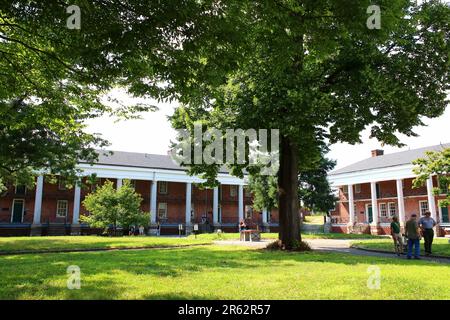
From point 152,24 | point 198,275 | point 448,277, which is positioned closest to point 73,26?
point 152,24

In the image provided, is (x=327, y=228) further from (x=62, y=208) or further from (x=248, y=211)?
(x=62, y=208)

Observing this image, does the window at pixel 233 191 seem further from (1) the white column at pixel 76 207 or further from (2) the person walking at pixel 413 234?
(2) the person walking at pixel 413 234

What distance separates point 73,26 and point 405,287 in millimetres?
7624

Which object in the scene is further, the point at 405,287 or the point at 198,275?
the point at 198,275

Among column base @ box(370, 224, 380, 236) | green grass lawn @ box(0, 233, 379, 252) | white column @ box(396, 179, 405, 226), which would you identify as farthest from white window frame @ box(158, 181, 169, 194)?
white column @ box(396, 179, 405, 226)

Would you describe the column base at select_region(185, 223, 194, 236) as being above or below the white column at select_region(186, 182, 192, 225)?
below

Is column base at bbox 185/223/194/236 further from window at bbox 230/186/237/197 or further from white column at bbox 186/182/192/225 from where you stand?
window at bbox 230/186/237/197

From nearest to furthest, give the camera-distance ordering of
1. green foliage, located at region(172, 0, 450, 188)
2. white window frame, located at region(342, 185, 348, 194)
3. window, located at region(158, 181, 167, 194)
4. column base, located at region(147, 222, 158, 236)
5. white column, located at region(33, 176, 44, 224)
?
green foliage, located at region(172, 0, 450, 188)
white column, located at region(33, 176, 44, 224)
column base, located at region(147, 222, 158, 236)
window, located at region(158, 181, 167, 194)
white window frame, located at region(342, 185, 348, 194)

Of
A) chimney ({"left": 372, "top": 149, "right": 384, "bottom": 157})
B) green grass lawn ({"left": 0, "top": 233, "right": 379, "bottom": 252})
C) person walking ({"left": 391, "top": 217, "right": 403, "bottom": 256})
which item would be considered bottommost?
green grass lawn ({"left": 0, "top": 233, "right": 379, "bottom": 252})

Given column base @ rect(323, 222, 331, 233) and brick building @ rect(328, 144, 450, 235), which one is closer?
brick building @ rect(328, 144, 450, 235)

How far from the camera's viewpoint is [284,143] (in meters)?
17.8

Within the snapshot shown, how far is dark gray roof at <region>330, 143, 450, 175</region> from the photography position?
1630 inches

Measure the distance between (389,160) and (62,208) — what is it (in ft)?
128

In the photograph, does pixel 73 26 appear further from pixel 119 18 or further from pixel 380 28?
pixel 380 28
